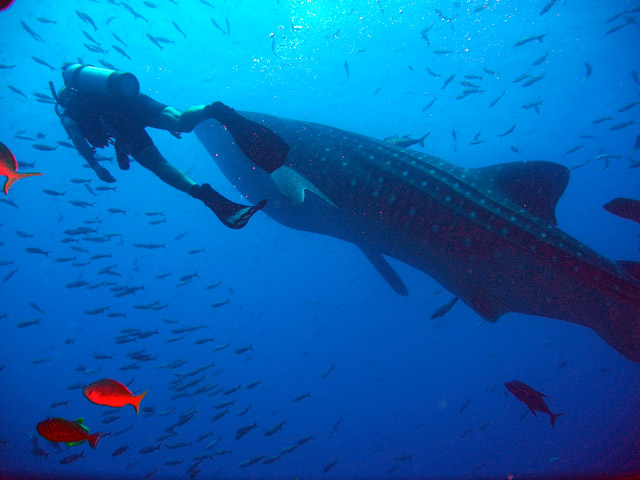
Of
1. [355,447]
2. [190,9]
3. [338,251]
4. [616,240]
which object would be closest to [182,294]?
[338,251]

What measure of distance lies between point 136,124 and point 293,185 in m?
2.05

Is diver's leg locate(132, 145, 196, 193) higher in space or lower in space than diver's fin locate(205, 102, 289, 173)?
higher

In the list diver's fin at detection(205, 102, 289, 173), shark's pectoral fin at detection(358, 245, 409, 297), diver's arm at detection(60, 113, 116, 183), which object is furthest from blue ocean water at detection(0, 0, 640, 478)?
diver's fin at detection(205, 102, 289, 173)

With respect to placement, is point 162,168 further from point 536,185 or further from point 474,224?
point 536,185

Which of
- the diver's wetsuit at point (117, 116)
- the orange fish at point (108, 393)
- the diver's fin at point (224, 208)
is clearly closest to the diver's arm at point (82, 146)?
the diver's wetsuit at point (117, 116)

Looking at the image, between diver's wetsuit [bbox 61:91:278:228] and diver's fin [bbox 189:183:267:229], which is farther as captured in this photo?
diver's wetsuit [bbox 61:91:278:228]

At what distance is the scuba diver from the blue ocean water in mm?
7420

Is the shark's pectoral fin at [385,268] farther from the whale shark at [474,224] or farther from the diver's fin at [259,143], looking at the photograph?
the diver's fin at [259,143]

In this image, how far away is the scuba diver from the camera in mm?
3387

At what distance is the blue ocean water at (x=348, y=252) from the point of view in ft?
64.4

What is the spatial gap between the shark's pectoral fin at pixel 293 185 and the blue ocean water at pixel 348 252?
8047 millimetres

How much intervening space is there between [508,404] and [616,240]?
49096 mm

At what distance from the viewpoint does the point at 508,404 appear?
29.0 metres

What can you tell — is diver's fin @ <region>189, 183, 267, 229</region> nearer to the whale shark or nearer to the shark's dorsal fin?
the whale shark
